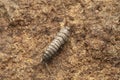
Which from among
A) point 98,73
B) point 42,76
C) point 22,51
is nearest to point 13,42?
point 22,51

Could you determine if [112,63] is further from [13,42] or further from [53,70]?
[13,42]

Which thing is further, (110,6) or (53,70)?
(110,6)

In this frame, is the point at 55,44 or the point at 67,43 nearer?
the point at 55,44
